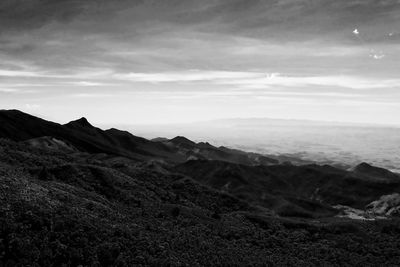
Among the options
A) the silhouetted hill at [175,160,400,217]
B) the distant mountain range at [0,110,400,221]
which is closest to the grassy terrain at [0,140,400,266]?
the silhouetted hill at [175,160,400,217]

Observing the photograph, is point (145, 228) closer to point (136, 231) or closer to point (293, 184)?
point (136, 231)

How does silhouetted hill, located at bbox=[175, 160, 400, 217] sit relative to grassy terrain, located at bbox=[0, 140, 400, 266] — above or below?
below

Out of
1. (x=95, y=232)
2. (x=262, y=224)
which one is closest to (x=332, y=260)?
(x=262, y=224)

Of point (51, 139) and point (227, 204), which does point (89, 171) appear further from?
point (51, 139)

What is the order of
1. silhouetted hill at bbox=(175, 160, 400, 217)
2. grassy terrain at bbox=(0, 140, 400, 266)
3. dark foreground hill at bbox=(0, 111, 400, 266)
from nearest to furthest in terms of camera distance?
1. grassy terrain at bbox=(0, 140, 400, 266)
2. dark foreground hill at bbox=(0, 111, 400, 266)
3. silhouetted hill at bbox=(175, 160, 400, 217)

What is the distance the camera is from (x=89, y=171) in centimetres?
6844

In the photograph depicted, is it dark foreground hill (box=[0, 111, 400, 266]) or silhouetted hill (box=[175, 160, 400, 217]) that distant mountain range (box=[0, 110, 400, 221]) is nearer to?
silhouetted hill (box=[175, 160, 400, 217])

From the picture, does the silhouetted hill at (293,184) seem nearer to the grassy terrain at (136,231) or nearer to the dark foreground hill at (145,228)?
the dark foreground hill at (145,228)

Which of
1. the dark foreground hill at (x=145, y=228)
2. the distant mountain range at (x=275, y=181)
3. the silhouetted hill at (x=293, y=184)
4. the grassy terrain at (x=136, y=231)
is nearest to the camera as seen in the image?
the grassy terrain at (x=136, y=231)

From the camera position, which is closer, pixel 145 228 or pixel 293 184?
pixel 145 228

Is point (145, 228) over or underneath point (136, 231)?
underneath

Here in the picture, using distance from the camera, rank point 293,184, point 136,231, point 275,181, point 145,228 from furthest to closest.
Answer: point 293,184 → point 275,181 → point 145,228 → point 136,231

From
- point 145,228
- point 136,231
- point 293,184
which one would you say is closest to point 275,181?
point 293,184

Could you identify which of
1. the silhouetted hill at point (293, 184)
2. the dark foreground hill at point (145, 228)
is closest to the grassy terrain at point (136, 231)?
the dark foreground hill at point (145, 228)
